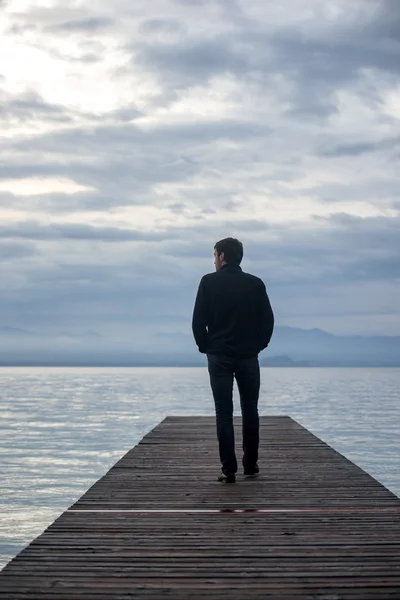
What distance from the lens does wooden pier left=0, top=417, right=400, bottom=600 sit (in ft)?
14.3

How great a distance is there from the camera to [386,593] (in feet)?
13.8

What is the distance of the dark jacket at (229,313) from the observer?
7.70m

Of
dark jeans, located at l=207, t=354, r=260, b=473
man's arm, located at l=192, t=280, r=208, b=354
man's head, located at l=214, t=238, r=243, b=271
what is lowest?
dark jeans, located at l=207, t=354, r=260, b=473

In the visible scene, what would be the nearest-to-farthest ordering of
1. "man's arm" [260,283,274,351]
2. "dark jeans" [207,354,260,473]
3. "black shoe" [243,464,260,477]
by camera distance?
"dark jeans" [207,354,260,473] → "man's arm" [260,283,274,351] → "black shoe" [243,464,260,477]

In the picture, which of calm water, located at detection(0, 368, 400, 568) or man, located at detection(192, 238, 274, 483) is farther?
calm water, located at detection(0, 368, 400, 568)

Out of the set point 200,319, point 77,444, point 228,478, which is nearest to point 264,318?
point 200,319

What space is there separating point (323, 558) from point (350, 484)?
3099 mm

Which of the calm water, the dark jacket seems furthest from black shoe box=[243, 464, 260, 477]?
the dark jacket

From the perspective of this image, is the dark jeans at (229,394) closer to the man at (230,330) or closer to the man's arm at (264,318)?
the man at (230,330)

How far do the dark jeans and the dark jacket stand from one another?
11 centimetres

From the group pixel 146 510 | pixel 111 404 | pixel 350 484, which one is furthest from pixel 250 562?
pixel 111 404

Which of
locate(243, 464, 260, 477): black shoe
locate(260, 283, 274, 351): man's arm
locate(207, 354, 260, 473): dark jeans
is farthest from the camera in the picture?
locate(243, 464, 260, 477): black shoe

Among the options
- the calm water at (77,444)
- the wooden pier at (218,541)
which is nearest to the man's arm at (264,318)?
the wooden pier at (218,541)

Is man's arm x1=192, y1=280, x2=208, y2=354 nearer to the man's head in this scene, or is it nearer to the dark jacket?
the dark jacket
